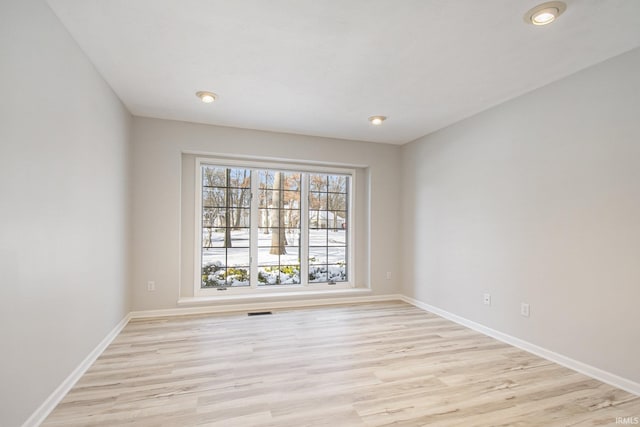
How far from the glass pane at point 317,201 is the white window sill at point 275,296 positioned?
Result: 1.26 m

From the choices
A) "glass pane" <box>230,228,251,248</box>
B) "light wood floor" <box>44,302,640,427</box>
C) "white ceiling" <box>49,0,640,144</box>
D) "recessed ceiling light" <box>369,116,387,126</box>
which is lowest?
"light wood floor" <box>44,302,640,427</box>

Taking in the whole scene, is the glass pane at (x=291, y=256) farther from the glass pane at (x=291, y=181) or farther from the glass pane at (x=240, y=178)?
the glass pane at (x=240, y=178)

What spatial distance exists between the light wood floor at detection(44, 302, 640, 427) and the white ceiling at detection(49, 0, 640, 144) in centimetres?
243

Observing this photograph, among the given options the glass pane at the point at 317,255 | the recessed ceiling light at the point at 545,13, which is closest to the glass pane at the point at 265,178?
the glass pane at the point at 317,255

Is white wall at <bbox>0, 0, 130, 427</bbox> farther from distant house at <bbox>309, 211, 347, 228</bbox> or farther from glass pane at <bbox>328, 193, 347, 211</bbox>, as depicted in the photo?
glass pane at <bbox>328, 193, 347, 211</bbox>

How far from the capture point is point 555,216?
9.01 feet

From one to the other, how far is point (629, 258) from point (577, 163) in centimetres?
81

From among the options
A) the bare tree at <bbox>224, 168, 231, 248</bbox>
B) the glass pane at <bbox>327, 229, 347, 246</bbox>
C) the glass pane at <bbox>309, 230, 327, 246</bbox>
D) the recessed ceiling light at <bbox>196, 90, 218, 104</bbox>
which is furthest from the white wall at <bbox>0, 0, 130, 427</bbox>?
the glass pane at <bbox>327, 229, 347, 246</bbox>

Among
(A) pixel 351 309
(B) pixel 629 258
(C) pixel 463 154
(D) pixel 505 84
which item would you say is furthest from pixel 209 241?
(B) pixel 629 258

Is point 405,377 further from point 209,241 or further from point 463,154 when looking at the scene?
point 209,241

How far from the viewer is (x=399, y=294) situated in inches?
196

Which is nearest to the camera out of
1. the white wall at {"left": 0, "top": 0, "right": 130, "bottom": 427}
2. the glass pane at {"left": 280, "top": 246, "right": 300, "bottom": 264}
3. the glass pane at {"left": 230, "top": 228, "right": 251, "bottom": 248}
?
the white wall at {"left": 0, "top": 0, "right": 130, "bottom": 427}

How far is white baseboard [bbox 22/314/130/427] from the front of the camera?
1.79m

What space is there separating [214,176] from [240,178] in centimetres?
35
